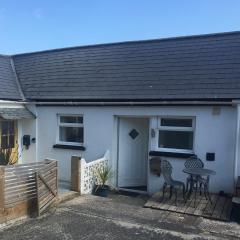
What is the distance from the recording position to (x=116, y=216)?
7.64 meters

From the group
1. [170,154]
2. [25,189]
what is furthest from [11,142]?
[170,154]

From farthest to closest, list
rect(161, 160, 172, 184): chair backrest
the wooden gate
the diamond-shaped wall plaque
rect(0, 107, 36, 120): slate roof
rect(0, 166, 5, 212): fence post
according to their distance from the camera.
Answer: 1. the diamond-shaped wall plaque
2. rect(0, 107, 36, 120): slate roof
3. rect(161, 160, 172, 184): chair backrest
4. the wooden gate
5. rect(0, 166, 5, 212): fence post

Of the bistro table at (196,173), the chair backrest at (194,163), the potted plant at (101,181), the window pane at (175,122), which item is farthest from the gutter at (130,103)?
the potted plant at (101,181)

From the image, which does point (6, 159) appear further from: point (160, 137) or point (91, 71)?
point (160, 137)

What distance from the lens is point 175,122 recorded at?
10.1 m

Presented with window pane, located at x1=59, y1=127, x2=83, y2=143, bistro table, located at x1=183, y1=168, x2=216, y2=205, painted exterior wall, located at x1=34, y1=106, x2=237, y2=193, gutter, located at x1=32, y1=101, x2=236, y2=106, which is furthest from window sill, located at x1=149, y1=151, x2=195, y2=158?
window pane, located at x1=59, y1=127, x2=83, y2=143

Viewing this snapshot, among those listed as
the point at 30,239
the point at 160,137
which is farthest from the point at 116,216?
the point at 160,137

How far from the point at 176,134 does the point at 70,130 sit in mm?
4188

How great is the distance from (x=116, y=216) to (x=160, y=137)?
3565 millimetres

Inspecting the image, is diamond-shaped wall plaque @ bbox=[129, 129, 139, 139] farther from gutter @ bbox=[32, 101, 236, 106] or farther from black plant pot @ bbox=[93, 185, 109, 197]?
black plant pot @ bbox=[93, 185, 109, 197]

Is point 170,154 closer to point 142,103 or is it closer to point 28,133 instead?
point 142,103

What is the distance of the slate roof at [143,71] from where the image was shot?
32.3ft

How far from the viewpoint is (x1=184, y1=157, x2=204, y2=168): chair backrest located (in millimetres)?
9188

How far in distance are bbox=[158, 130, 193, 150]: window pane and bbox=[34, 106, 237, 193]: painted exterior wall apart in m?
0.31
